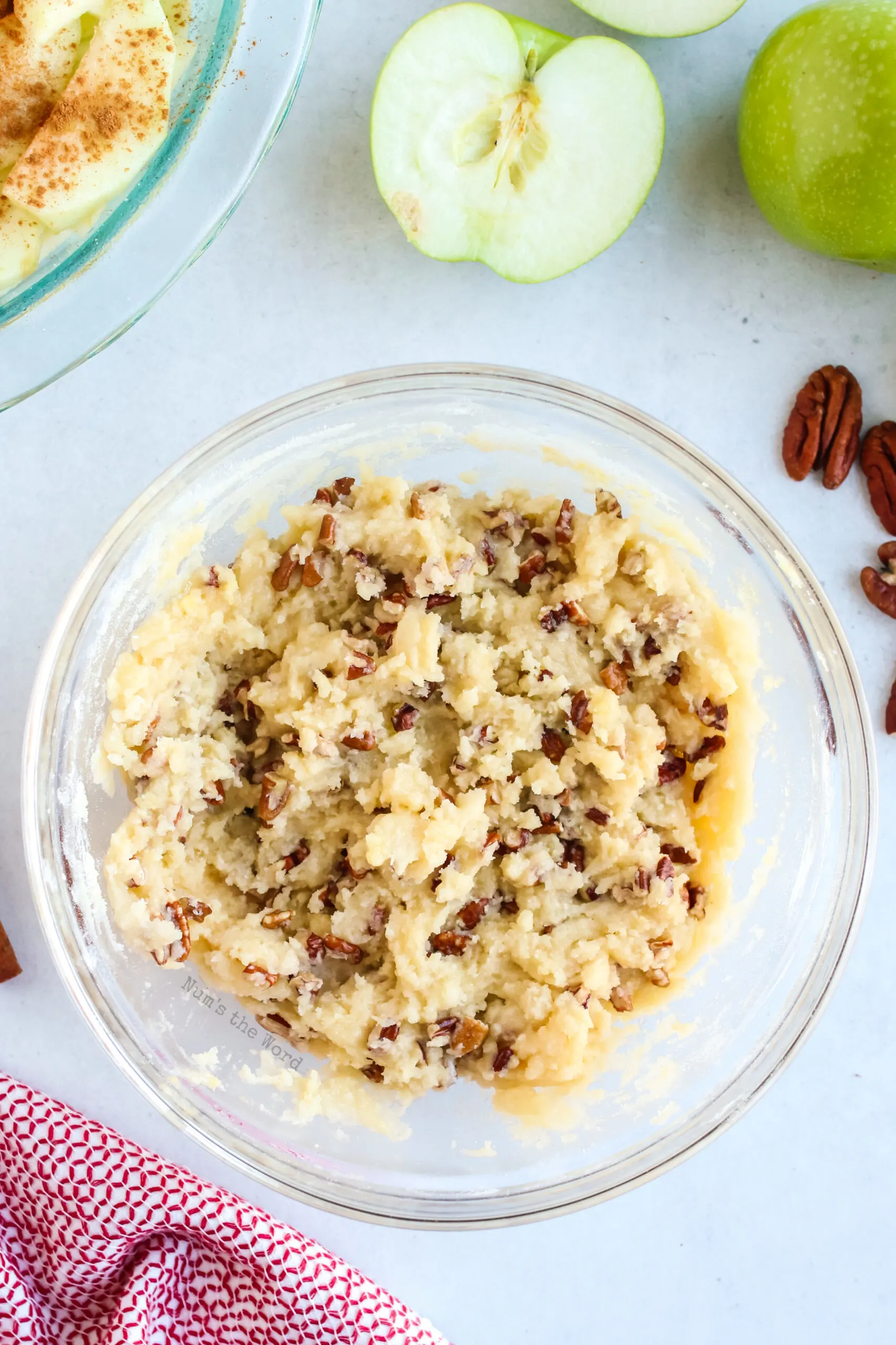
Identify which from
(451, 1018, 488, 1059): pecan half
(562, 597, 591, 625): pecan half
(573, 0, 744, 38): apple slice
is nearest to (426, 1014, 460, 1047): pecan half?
(451, 1018, 488, 1059): pecan half

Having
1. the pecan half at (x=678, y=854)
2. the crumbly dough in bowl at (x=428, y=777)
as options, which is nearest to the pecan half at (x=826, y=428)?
the crumbly dough in bowl at (x=428, y=777)

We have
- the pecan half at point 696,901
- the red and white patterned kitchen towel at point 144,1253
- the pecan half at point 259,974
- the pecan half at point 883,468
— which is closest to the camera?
the pecan half at point 259,974

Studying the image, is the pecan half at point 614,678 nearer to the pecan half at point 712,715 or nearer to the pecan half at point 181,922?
the pecan half at point 712,715

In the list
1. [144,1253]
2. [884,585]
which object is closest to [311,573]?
[884,585]

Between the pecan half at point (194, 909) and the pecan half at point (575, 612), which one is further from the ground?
the pecan half at point (575, 612)

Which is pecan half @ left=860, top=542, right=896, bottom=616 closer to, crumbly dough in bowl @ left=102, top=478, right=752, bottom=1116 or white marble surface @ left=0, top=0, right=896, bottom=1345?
white marble surface @ left=0, top=0, right=896, bottom=1345

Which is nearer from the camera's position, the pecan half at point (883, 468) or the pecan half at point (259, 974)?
the pecan half at point (259, 974)

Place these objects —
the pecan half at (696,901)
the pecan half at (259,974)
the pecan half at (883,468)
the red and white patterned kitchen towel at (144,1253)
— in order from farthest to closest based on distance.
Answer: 1. the pecan half at (883,468)
2. the red and white patterned kitchen towel at (144,1253)
3. the pecan half at (696,901)
4. the pecan half at (259,974)

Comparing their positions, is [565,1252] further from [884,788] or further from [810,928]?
[884,788]
